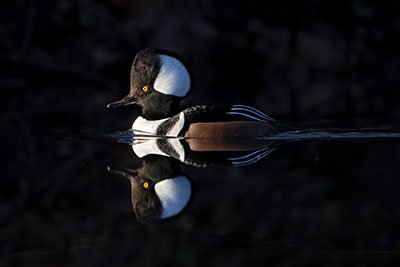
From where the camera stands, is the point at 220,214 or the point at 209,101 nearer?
the point at 220,214

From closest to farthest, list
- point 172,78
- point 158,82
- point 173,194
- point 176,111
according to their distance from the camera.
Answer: point 173,194 < point 172,78 < point 158,82 < point 176,111

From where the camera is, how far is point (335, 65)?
60.1 feet

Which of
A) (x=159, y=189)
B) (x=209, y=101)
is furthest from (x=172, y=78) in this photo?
(x=209, y=101)

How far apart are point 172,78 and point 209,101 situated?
394 centimetres

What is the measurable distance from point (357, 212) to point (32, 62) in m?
12.8

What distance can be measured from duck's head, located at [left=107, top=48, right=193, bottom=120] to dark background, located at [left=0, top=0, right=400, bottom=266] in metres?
0.78

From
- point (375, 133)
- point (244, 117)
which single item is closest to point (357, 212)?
point (244, 117)

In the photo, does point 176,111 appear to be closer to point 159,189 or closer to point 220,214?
point 159,189

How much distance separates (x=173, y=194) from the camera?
16.5ft

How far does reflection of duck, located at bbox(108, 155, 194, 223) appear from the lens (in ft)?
15.3

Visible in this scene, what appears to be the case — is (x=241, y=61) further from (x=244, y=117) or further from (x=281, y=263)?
(x=281, y=263)

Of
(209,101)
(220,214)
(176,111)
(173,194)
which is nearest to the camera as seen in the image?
(220,214)

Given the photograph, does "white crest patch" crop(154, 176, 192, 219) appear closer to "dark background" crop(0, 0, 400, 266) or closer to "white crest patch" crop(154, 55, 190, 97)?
"dark background" crop(0, 0, 400, 266)

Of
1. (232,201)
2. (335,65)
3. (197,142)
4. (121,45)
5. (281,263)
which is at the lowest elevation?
(281,263)
